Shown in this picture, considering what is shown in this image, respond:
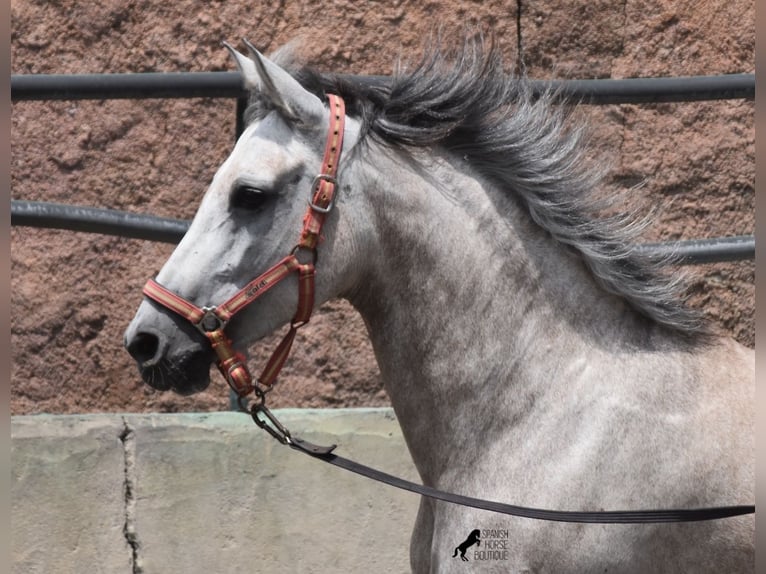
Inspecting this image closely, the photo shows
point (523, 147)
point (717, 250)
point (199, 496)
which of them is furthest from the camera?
point (199, 496)

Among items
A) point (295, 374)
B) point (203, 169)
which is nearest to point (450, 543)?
point (295, 374)

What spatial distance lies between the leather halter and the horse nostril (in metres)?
0.10

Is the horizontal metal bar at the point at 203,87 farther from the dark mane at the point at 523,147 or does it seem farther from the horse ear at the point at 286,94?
the horse ear at the point at 286,94

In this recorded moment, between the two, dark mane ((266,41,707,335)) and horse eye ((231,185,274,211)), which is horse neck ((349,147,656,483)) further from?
horse eye ((231,185,274,211))

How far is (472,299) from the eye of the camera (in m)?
2.78

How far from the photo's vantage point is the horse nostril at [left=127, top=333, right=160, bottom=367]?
2.72m

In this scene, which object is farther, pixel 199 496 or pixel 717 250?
pixel 199 496

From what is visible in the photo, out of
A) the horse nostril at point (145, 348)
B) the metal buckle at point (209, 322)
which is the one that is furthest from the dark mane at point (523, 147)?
the horse nostril at point (145, 348)

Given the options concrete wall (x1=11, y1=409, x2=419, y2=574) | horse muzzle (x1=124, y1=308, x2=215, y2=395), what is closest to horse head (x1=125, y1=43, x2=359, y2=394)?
horse muzzle (x1=124, y1=308, x2=215, y2=395)

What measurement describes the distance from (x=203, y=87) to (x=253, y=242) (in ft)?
4.27

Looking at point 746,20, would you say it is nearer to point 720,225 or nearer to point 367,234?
point 720,225

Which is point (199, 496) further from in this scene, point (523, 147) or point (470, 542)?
point (523, 147)

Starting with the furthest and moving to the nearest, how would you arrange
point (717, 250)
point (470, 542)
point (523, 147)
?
point (717, 250), point (523, 147), point (470, 542)

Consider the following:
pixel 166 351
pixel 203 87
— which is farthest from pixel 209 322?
pixel 203 87
